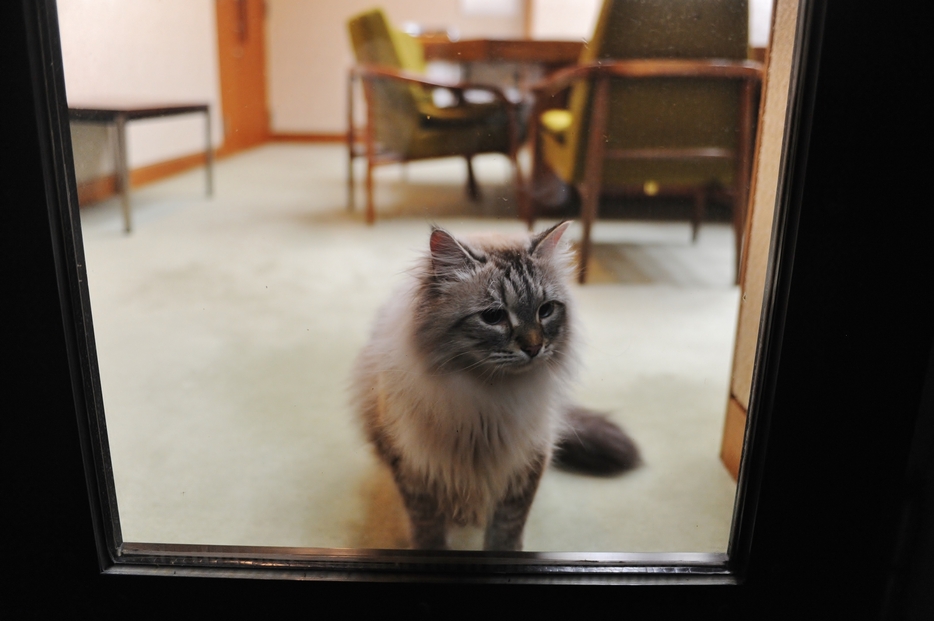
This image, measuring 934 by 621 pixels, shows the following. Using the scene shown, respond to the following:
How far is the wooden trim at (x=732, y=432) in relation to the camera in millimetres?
1344

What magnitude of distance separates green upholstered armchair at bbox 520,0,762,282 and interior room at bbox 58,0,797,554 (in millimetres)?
52

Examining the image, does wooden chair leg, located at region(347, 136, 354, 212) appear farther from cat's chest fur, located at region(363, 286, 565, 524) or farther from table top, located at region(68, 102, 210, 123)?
cat's chest fur, located at region(363, 286, 565, 524)

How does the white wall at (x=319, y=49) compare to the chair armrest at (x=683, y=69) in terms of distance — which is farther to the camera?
the white wall at (x=319, y=49)

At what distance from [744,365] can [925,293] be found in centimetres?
61

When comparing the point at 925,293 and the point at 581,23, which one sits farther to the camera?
the point at 581,23

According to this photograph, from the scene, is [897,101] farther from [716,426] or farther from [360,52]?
[360,52]

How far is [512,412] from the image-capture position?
3.61 ft

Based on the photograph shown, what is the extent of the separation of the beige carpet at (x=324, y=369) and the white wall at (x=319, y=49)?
56.1 inches

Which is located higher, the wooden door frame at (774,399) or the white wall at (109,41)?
the white wall at (109,41)

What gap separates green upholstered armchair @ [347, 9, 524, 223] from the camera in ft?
6.48

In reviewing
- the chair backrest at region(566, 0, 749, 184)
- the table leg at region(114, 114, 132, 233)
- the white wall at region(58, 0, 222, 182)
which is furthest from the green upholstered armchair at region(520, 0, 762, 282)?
the table leg at region(114, 114, 132, 233)

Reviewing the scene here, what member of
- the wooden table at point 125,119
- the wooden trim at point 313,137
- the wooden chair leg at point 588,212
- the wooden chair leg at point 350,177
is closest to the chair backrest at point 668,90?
the wooden chair leg at point 588,212

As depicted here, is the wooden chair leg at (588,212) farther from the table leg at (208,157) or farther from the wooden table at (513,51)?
the table leg at (208,157)

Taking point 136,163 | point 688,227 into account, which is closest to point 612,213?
point 688,227
